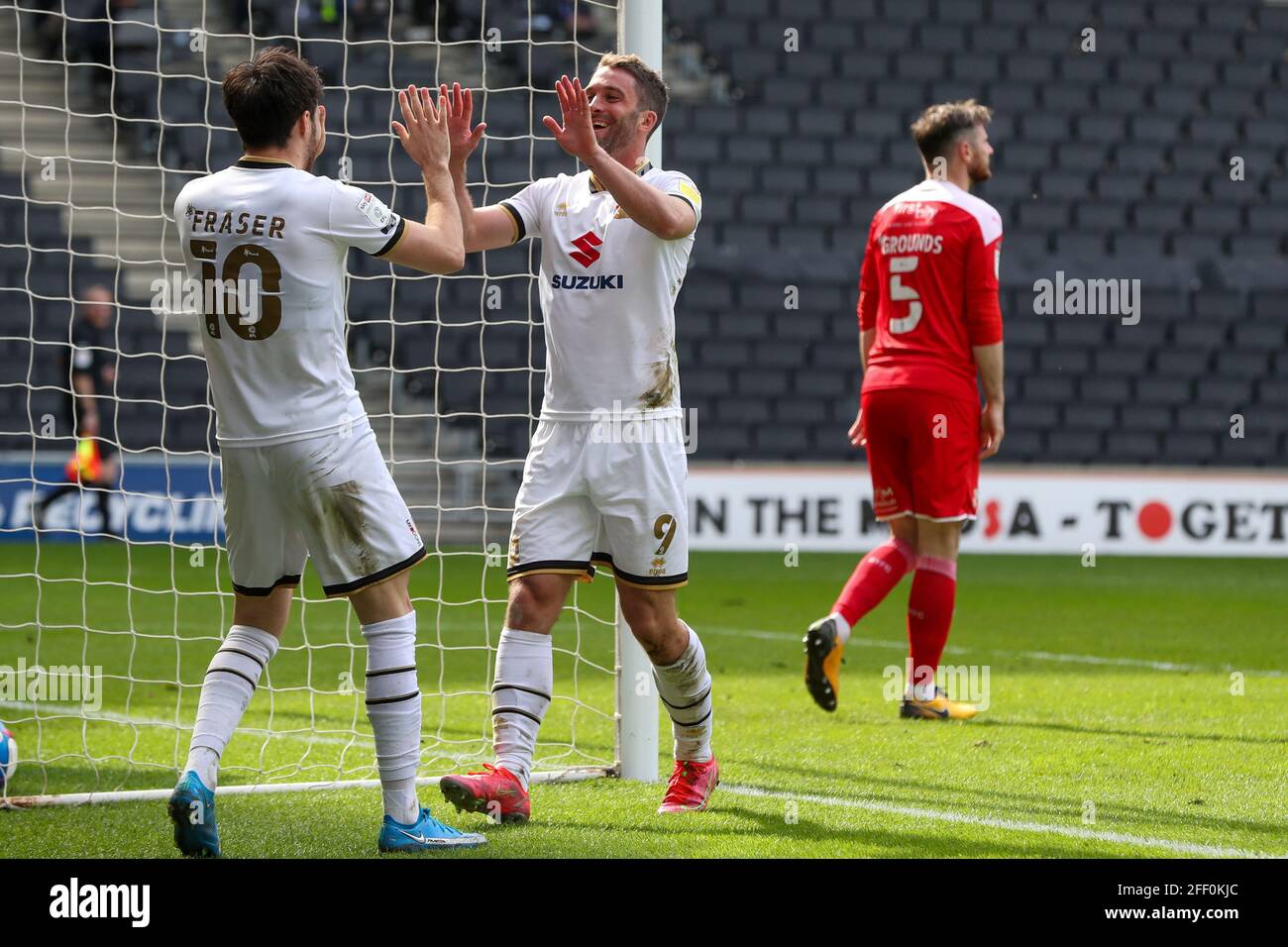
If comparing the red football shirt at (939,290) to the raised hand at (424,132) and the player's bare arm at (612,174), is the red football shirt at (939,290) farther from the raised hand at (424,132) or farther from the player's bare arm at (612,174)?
the raised hand at (424,132)

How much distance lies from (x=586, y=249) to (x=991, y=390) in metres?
1.95

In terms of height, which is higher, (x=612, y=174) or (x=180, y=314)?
(x=180, y=314)

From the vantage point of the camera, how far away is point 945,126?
5238mm

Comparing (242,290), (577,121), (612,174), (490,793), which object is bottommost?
(490,793)

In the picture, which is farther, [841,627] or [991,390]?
[991,390]

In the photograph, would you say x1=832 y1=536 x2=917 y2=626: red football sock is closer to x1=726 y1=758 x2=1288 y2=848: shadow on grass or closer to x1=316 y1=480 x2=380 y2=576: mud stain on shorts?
x1=726 y1=758 x2=1288 y2=848: shadow on grass

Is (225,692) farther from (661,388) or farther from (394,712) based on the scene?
(661,388)

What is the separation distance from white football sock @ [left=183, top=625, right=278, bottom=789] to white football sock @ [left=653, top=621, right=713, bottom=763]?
3.03ft

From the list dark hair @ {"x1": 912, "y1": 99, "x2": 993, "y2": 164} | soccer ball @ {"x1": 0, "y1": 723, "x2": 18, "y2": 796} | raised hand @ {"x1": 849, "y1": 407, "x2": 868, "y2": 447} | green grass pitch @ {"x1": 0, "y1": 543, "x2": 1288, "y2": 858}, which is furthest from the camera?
raised hand @ {"x1": 849, "y1": 407, "x2": 868, "y2": 447}

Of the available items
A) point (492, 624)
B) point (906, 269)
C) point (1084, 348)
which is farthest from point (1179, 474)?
point (906, 269)

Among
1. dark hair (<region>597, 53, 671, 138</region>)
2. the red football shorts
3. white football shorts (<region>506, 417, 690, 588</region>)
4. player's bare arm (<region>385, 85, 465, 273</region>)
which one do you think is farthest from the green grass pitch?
dark hair (<region>597, 53, 671, 138</region>)

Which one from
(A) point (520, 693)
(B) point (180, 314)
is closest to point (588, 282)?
(A) point (520, 693)

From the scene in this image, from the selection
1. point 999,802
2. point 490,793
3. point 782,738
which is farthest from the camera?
point 782,738

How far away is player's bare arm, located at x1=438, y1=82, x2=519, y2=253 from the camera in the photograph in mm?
3430
